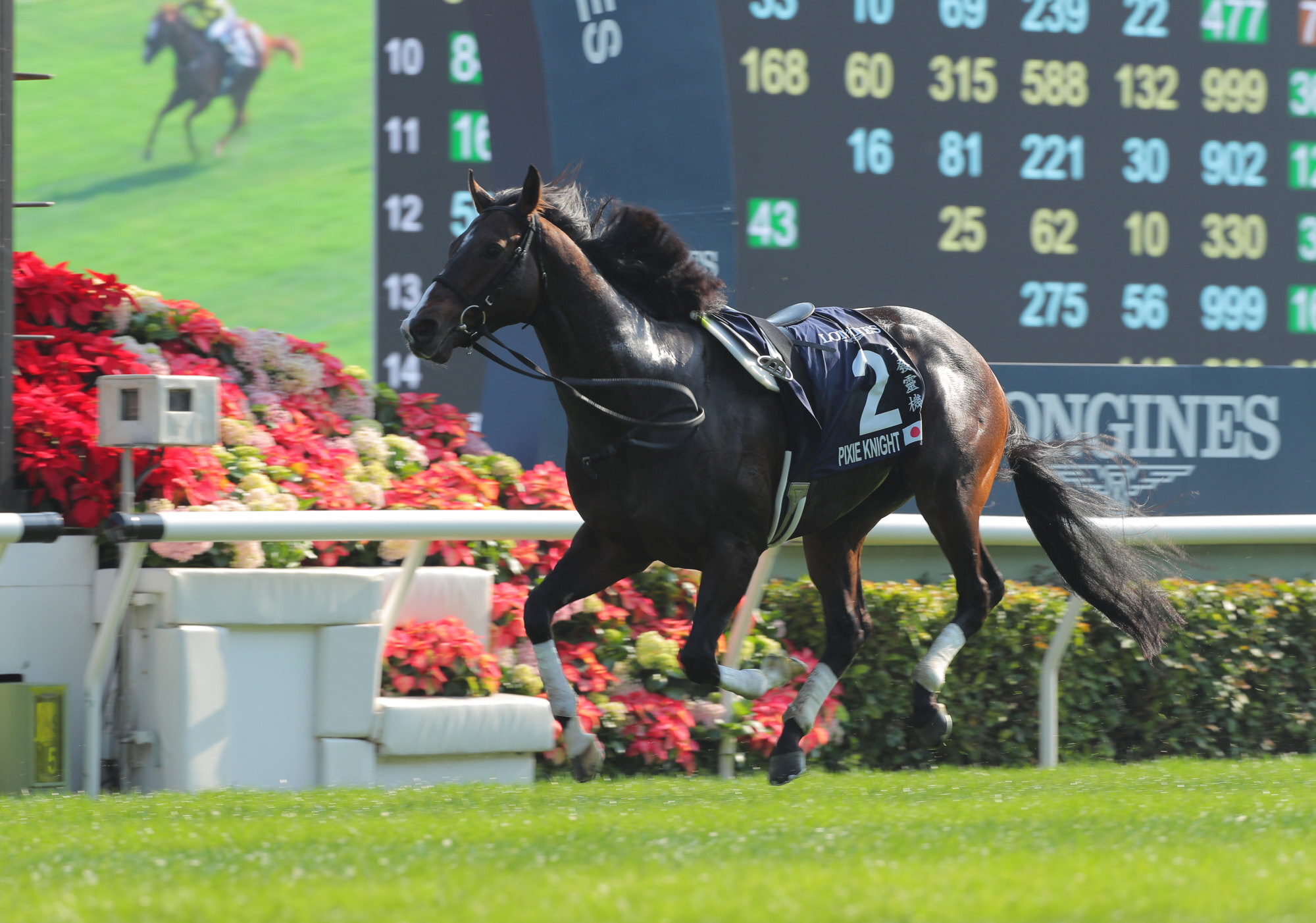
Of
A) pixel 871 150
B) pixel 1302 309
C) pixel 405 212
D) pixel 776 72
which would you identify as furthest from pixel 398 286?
pixel 1302 309

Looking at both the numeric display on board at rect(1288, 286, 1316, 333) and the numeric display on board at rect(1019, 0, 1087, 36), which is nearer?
the numeric display on board at rect(1019, 0, 1087, 36)

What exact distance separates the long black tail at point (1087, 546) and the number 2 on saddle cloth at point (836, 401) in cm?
69

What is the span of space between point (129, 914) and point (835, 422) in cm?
227

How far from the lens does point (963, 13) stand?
7.16 meters

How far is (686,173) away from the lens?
6.19 m

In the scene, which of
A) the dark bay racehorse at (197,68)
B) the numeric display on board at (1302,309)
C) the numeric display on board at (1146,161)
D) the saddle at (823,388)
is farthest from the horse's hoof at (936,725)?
the dark bay racehorse at (197,68)

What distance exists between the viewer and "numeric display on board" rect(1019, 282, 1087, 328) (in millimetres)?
7168

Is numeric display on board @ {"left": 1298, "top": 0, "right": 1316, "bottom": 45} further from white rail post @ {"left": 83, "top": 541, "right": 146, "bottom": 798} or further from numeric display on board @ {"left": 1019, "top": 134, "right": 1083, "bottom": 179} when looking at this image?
white rail post @ {"left": 83, "top": 541, "right": 146, "bottom": 798}

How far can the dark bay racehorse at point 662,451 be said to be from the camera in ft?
12.6

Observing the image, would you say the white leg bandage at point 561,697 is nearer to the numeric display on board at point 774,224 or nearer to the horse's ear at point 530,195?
the horse's ear at point 530,195

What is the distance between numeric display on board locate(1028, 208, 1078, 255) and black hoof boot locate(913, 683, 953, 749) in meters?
3.45

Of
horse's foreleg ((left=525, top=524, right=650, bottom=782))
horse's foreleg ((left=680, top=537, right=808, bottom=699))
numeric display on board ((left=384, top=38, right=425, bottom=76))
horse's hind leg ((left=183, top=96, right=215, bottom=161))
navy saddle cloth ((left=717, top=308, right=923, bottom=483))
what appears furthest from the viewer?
horse's hind leg ((left=183, top=96, right=215, bottom=161))

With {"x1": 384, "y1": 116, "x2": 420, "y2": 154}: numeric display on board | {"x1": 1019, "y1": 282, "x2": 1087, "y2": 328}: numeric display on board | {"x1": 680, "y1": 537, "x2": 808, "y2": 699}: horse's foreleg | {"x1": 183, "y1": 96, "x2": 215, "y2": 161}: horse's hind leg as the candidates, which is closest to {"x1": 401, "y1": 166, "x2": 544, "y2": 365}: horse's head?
{"x1": 680, "y1": 537, "x2": 808, "y2": 699}: horse's foreleg

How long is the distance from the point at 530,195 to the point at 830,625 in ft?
4.79
